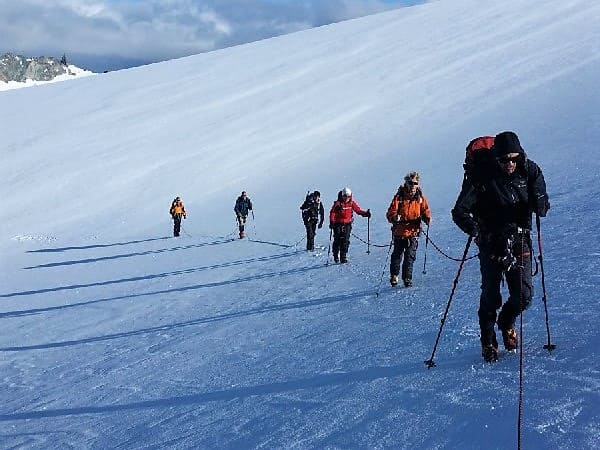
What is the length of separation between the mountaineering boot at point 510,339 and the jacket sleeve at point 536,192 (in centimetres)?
114

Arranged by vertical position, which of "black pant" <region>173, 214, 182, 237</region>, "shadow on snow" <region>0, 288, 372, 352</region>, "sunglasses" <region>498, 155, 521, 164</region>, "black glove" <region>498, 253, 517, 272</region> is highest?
"sunglasses" <region>498, 155, 521, 164</region>

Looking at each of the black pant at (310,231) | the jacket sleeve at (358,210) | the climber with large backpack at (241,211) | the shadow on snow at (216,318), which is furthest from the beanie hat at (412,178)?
the climber with large backpack at (241,211)

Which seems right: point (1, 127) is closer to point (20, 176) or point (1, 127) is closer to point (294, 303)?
point (20, 176)

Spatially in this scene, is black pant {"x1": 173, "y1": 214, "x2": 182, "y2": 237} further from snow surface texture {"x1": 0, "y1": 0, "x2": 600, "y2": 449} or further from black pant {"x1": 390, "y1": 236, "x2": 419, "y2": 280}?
black pant {"x1": 390, "y1": 236, "x2": 419, "y2": 280}

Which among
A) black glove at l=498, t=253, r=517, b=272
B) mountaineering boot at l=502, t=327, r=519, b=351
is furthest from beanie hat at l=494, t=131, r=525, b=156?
mountaineering boot at l=502, t=327, r=519, b=351

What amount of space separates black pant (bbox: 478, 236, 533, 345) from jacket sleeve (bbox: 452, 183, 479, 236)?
346mm

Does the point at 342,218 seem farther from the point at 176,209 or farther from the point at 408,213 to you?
the point at 176,209

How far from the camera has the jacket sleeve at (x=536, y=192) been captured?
459 cm

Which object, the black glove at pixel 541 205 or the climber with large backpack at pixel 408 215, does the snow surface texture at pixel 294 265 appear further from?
the black glove at pixel 541 205

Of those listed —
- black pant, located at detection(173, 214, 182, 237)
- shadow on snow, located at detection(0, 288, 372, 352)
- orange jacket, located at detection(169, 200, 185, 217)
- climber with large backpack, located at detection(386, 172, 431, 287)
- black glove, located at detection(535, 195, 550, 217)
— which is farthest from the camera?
orange jacket, located at detection(169, 200, 185, 217)

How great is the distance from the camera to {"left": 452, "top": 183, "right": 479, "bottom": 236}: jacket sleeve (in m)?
4.64

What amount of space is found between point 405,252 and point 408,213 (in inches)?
24.4

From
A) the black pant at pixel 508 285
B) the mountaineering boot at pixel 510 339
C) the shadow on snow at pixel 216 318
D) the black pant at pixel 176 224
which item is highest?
the black pant at pixel 176 224

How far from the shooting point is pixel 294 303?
973 centimetres
